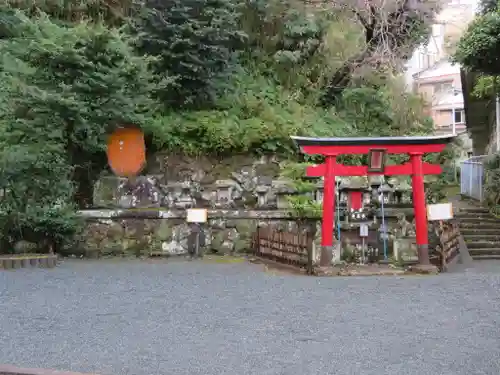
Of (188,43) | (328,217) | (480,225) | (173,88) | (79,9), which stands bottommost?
(480,225)

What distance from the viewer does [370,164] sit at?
1152 cm

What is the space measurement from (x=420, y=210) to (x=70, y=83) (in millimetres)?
8042

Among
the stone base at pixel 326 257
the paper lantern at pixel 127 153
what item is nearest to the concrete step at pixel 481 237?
the stone base at pixel 326 257

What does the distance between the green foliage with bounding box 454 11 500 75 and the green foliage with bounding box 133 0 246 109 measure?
5.98 meters

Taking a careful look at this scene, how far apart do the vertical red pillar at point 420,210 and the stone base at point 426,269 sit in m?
0.16

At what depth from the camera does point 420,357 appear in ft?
17.5

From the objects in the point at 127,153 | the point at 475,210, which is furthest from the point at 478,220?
the point at 127,153

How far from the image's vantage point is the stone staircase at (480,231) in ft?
45.2

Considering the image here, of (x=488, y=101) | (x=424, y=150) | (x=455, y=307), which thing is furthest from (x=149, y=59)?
(x=488, y=101)

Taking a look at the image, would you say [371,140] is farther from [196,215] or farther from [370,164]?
[196,215]

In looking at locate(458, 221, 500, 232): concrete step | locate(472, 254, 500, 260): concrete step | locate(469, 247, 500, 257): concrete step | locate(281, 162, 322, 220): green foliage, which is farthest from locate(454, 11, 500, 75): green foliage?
locate(281, 162, 322, 220): green foliage

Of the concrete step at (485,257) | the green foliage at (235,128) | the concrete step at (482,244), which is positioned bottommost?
the concrete step at (485,257)

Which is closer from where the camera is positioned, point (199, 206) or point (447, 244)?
point (447, 244)

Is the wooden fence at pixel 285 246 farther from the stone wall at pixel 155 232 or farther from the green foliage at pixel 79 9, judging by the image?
the green foliage at pixel 79 9
